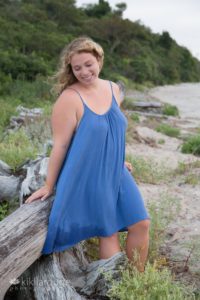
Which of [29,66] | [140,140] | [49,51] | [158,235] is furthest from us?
[49,51]

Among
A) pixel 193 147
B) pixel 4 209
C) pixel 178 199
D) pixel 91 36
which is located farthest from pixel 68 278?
pixel 91 36

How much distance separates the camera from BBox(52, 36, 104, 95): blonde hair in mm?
2936

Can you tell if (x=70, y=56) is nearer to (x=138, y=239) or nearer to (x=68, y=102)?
(x=68, y=102)

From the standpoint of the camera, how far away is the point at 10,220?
2.81 m

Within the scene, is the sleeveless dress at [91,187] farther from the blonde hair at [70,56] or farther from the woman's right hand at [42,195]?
the blonde hair at [70,56]

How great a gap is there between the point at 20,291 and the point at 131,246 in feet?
2.36

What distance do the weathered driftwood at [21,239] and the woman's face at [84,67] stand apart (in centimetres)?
73

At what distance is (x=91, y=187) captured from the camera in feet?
9.71

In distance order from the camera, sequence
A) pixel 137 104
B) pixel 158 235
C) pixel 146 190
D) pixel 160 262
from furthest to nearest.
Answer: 1. pixel 137 104
2. pixel 146 190
3. pixel 158 235
4. pixel 160 262

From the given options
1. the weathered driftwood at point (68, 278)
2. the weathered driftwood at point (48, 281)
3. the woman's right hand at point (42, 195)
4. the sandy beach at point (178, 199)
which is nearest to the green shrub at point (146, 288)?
the weathered driftwood at point (68, 278)

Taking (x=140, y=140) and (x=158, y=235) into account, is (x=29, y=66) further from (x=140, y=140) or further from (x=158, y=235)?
(x=158, y=235)

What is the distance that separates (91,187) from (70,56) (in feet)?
2.45

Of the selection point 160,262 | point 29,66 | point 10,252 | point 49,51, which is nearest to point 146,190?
point 160,262

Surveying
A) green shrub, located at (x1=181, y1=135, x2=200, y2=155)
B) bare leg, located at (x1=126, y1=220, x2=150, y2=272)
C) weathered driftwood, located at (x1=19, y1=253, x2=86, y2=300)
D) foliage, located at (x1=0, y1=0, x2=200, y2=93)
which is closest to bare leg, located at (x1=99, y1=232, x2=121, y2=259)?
bare leg, located at (x1=126, y1=220, x2=150, y2=272)
